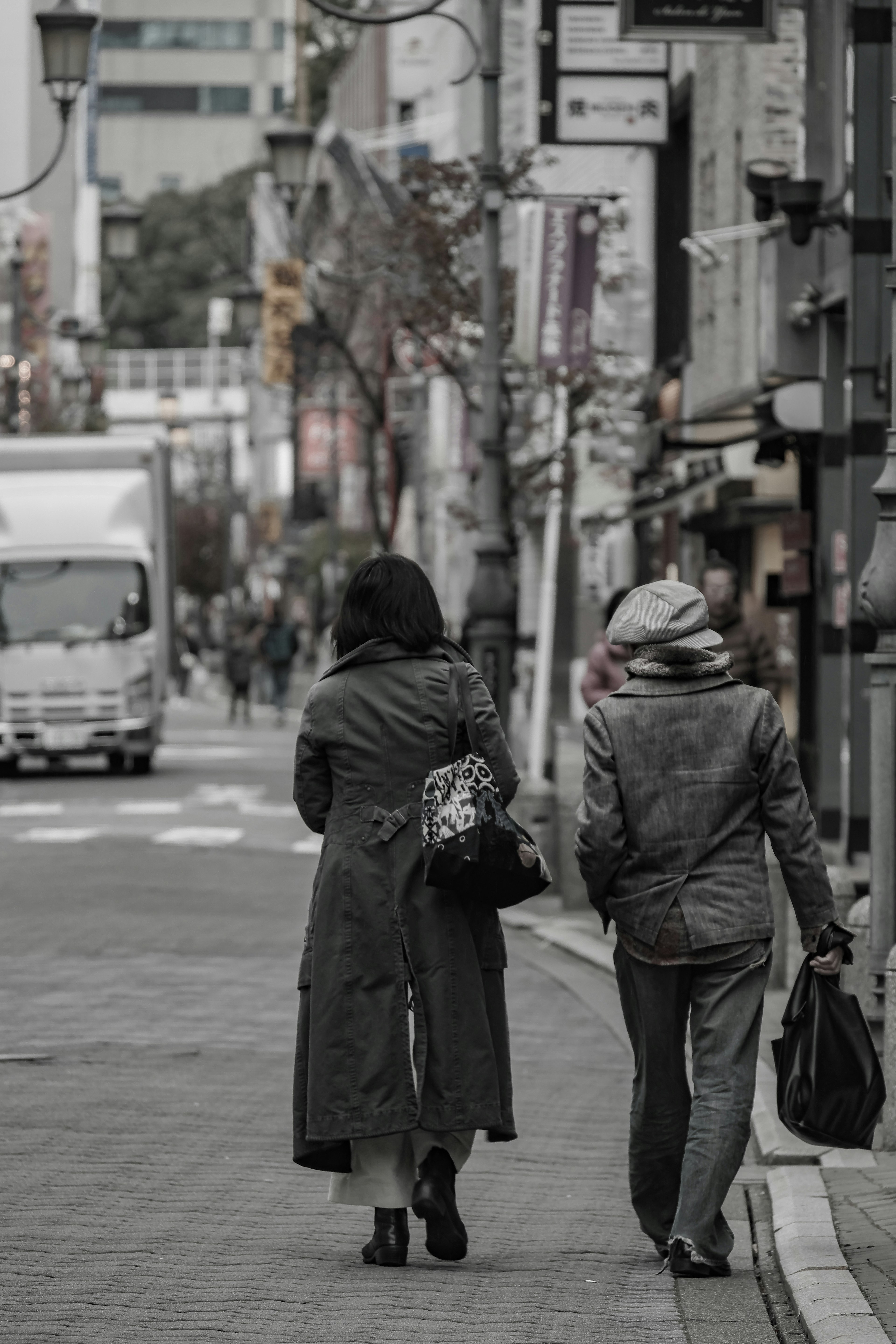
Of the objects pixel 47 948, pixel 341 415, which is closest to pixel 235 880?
pixel 47 948

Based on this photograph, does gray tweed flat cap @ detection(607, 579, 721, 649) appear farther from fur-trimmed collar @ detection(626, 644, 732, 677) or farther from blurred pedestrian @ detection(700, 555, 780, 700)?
blurred pedestrian @ detection(700, 555, 780, 700)

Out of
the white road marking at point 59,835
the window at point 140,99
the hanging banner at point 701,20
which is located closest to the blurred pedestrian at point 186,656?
the white road marking at point 59,835

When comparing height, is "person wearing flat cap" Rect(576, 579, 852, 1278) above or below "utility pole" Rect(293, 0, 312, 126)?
below

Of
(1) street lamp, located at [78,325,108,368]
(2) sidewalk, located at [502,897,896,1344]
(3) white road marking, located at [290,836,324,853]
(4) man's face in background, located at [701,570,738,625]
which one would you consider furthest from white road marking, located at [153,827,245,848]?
(1) street lamp, located at [78,325,108,368]

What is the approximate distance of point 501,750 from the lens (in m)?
7.15

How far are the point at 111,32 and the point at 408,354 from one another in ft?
393

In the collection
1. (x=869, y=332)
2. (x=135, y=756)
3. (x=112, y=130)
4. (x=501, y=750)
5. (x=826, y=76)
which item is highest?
(x=112, y=130)

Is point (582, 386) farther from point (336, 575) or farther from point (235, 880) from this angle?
point (336, 575)

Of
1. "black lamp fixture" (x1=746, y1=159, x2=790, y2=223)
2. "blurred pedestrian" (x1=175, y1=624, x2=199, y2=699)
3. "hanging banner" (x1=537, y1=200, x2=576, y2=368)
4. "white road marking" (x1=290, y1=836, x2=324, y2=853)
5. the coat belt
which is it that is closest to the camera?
the coat belt

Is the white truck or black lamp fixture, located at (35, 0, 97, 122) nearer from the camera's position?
black lamp fixture, located at (35, 0, 97, 122)

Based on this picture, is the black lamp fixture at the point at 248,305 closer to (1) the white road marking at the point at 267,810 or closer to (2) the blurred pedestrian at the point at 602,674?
(1) the white road marking at the point at 267,810

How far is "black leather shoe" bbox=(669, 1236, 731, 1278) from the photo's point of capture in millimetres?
7004

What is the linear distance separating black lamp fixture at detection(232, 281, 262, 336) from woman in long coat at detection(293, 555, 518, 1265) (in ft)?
111

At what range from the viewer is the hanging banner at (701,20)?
1705 cm
